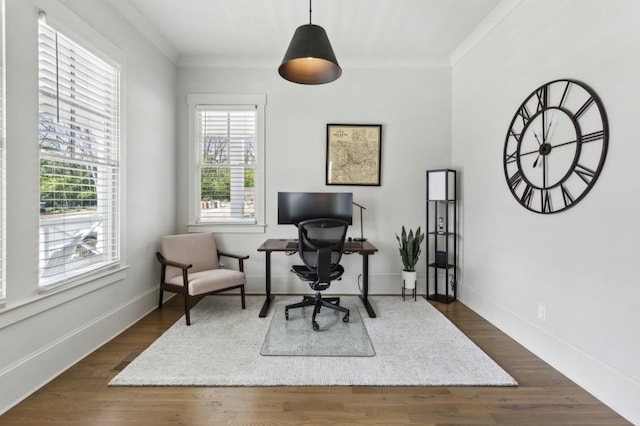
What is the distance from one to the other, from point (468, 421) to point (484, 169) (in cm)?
225

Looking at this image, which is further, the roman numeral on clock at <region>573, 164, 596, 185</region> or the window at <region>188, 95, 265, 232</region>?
the window at <region>188, 95, 265, 232</region>

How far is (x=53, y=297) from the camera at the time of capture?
199cm

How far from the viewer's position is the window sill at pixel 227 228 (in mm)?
3734

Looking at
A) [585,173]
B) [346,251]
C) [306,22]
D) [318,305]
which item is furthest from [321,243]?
[306,22]

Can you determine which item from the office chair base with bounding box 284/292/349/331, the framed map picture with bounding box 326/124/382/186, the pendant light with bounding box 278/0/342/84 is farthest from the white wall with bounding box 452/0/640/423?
the pendant light with bounding box 278/0/342/84

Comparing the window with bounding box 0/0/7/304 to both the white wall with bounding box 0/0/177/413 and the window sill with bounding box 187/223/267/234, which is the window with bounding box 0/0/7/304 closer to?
the white wall with bounding box 0/0/177/413

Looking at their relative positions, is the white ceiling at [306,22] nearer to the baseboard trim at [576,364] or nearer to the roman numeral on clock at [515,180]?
the roman numeral on clock at [515,180]

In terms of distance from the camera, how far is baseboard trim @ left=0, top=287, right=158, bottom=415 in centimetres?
171

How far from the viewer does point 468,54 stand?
3354 millimetres

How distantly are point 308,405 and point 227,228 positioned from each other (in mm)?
2454

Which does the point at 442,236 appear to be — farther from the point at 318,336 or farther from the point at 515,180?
the point at 318,336

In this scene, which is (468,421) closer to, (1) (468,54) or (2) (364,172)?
(2) (364,172)

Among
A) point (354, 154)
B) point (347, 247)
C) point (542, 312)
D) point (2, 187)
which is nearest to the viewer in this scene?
point (2, 187)

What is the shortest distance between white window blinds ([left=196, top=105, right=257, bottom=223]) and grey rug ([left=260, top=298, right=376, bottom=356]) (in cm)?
143
